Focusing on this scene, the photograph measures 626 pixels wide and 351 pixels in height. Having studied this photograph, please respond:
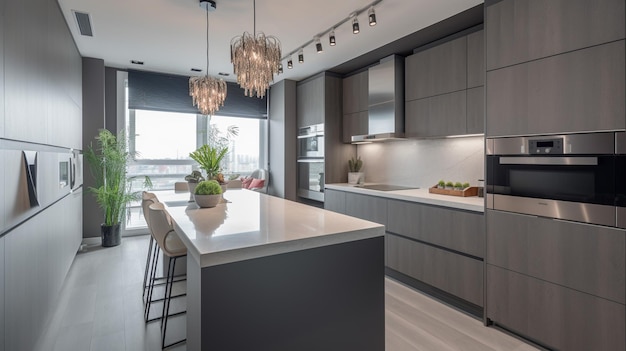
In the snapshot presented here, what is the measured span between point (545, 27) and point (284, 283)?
2.24m

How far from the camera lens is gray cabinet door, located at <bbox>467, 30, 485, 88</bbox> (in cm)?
283

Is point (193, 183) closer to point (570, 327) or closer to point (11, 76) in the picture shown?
point (11, 76)

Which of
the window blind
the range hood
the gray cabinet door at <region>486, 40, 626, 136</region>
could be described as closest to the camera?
the gray cabinet door at <region>486, 40, 626, 136</region>

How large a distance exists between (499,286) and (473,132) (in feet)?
4.37

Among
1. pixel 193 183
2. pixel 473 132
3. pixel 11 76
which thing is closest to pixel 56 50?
pixel 11 76

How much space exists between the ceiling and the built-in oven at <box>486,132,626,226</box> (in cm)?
132

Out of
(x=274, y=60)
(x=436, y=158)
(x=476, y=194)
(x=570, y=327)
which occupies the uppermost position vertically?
(x=274, y=60)

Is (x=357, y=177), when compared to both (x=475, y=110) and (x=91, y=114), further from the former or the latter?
(x=91, y=114)

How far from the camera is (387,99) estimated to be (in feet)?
12.3

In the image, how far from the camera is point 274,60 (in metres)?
2.29

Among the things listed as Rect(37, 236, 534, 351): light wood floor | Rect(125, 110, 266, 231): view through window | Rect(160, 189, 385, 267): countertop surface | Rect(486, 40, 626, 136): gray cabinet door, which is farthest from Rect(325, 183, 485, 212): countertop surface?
Rect(125, 110, 266, 231): view through window

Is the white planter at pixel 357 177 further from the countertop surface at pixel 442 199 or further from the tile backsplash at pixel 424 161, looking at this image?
the countertop surface at pixel 442 199

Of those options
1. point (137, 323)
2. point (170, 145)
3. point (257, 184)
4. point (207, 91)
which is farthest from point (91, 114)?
point (137, 323)

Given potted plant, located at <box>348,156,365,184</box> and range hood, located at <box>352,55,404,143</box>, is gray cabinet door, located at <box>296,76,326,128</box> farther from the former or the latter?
range hood, located at <box>352,55,404,143</box>
